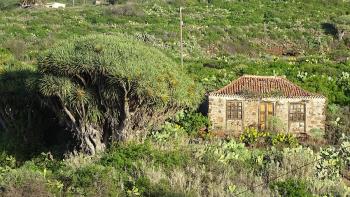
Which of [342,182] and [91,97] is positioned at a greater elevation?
[91,97]

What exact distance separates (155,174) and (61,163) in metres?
3.36

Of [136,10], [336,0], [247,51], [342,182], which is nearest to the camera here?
[342,182]

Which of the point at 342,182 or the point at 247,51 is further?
the point at 247,51

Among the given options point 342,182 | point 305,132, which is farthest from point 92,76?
point 305,132

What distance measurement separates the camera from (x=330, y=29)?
57.2m

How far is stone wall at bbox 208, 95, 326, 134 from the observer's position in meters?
23.4

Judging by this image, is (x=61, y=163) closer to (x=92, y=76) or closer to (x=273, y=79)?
(x=92, y=76)

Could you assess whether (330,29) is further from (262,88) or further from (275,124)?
(275,124)

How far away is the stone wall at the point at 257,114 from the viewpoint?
23.4 meters

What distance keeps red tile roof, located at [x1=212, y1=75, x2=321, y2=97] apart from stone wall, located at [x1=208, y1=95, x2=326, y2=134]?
9.4 inches

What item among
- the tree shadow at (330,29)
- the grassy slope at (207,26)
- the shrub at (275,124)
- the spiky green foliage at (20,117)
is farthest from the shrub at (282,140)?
the tree shadow at (330,29)

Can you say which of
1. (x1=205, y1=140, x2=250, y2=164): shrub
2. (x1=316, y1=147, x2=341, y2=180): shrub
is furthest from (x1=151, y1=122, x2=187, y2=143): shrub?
(x1=316, y1=147, x2=341, y2=180): shrub

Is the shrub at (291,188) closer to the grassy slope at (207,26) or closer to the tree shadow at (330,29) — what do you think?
the grassy slope at (207,26)

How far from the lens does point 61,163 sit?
1659 cm
